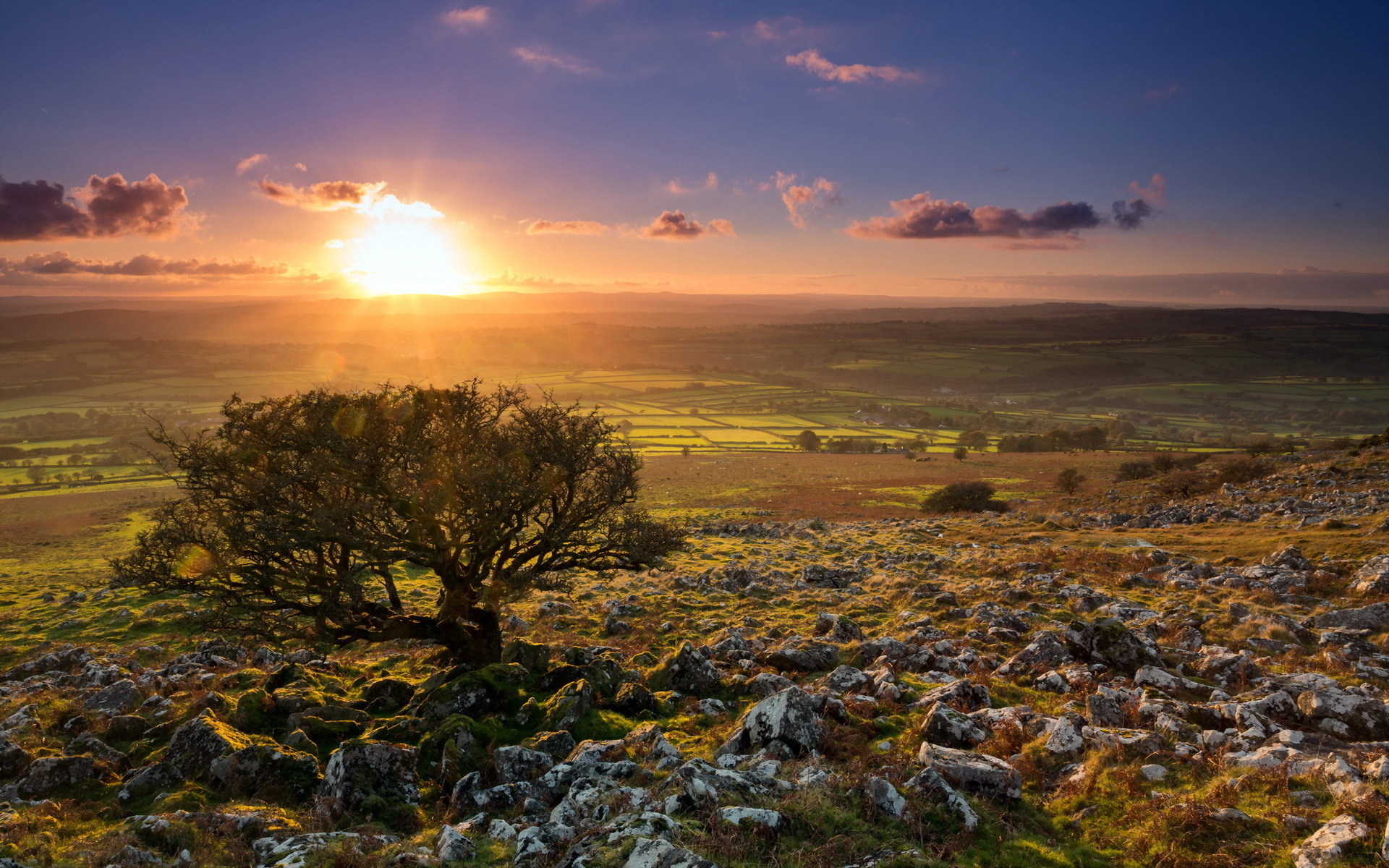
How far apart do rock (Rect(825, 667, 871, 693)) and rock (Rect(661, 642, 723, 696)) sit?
9.25 feet

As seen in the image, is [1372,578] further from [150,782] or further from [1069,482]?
[1069,482]

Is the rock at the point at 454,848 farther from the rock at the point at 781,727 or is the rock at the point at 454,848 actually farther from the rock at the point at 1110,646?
the rock at the point at 1110,646

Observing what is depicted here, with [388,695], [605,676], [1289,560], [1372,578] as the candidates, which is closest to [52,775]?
[388,695]

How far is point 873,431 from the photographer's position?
140 metres

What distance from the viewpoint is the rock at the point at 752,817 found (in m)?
8.22

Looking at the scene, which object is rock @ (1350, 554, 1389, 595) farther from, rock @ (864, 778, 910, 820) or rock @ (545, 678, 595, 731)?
rock @ (545, 678, 595, 731)

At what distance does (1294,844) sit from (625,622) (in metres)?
18.8

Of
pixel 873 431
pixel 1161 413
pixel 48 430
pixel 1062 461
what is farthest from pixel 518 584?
pixel 1161 413

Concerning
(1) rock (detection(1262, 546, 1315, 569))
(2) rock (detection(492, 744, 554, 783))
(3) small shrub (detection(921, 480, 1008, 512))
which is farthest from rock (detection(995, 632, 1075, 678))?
(3) small shrub (detection(921, 480, 1008, 512))

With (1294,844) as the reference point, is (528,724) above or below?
below

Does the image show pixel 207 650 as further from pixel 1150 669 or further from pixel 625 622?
pixel 1150 669

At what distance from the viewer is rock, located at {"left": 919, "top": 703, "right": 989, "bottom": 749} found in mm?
11078

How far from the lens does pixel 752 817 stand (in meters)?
8.30

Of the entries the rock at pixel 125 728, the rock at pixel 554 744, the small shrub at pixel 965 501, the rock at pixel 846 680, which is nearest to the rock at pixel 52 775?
the rock at pixel 125 728
